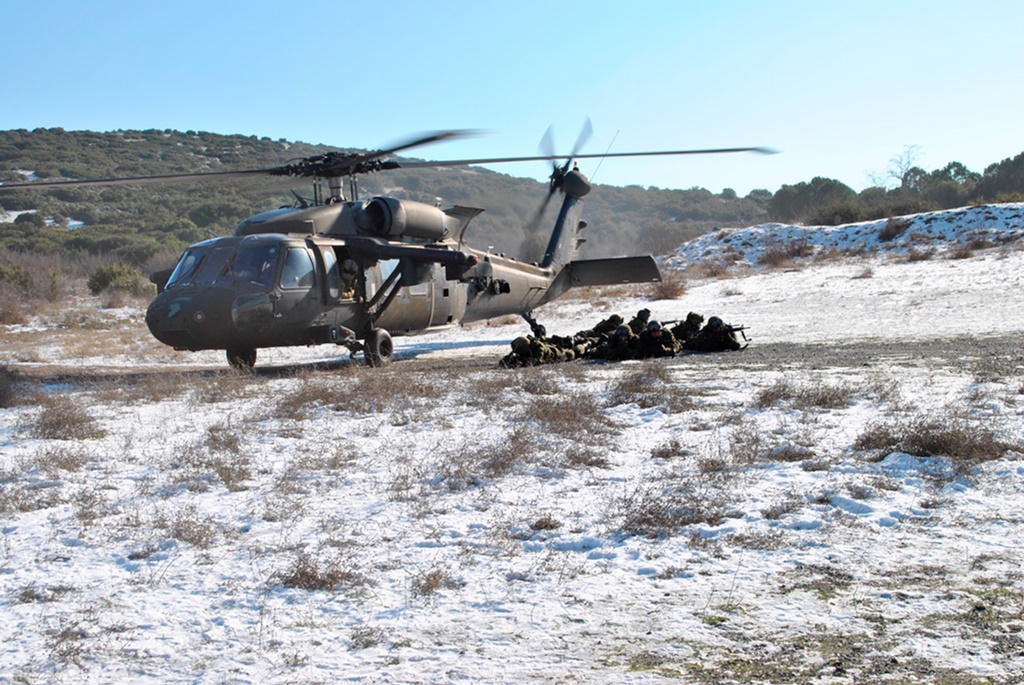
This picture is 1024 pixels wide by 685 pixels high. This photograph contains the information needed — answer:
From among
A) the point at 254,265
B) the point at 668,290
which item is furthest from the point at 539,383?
the point at 668,290

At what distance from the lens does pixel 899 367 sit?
10.9 meters

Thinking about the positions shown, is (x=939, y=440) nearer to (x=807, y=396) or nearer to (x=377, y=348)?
(x=807, y=396)

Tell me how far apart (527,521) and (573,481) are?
101cm

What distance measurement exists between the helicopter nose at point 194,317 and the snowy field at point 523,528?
1.26m

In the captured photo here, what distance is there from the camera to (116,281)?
105 ft

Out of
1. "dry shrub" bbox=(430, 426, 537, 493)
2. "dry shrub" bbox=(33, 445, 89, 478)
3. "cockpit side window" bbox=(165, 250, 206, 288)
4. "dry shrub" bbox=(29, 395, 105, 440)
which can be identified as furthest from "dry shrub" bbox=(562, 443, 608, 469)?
"cockpit side window" bbox=(165, 250, 206, 288)

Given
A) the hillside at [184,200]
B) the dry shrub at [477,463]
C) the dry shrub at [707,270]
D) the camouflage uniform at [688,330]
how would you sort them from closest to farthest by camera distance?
the dry shrub at [477,463] → the camouflage uniform at [688,330] → the hillside at [184,200] → the dry shrub at [707,270]

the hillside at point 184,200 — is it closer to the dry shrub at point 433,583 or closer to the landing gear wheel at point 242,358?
the landing gear wheel at point 242,358

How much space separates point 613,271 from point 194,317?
9.23 meters

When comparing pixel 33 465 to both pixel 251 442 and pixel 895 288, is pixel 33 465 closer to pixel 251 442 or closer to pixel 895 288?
pixel 251 442

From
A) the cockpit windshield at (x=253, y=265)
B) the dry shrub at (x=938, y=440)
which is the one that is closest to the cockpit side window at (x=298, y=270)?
the cockpit windshield at (x=253, y=265)

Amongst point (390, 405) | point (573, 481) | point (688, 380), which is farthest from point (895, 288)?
point (573, 481)

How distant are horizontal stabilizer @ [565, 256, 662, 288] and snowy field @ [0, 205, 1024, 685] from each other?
23.0 ft

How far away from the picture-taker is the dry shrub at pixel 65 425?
7.80m
